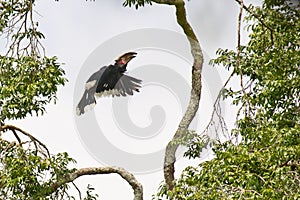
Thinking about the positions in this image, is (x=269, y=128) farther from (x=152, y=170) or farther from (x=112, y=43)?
(x=112, y=43)

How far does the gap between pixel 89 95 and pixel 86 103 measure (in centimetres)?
7

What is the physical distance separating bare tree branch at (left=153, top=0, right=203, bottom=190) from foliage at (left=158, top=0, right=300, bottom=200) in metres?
0.43

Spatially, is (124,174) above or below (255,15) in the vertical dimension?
below

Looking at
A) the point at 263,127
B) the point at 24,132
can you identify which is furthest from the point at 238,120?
the point at 24,132

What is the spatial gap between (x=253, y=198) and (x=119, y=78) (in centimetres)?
193

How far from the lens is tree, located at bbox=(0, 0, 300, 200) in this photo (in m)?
3.05

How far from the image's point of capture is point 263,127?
3.56 m

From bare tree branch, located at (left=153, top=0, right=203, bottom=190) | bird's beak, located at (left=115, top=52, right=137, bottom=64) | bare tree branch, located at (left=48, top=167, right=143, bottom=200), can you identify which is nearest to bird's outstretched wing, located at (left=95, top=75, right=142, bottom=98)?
bird's beak, located at (left=115, top=52, right=137, bottom=64)

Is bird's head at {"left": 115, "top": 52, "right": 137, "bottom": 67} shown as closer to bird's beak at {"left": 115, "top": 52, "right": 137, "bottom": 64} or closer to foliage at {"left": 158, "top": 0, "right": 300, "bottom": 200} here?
bird's beak at {"left": 115, "top": 52, "right": 137, "bottom": 64}

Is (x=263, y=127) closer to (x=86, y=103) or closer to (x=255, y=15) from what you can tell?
(x=255, y=15)

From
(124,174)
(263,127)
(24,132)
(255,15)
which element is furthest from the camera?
(124,174)

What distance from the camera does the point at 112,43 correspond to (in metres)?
4.65

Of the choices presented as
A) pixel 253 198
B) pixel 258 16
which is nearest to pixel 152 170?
pixel 258 16

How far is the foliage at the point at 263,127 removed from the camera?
2922 millimetres
